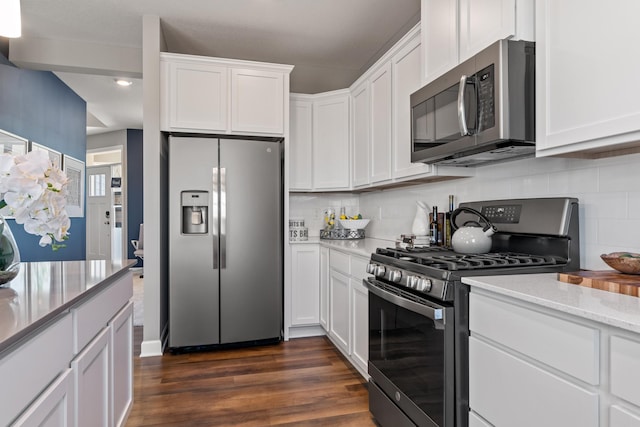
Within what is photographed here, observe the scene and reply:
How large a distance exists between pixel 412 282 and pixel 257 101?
7.68ft

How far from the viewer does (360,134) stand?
11.3 feet

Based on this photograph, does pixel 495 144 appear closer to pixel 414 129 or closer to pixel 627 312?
pixel 414 129

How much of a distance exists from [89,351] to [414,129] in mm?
1932

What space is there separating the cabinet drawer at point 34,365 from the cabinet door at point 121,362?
54 cm

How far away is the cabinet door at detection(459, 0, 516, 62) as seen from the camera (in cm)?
162


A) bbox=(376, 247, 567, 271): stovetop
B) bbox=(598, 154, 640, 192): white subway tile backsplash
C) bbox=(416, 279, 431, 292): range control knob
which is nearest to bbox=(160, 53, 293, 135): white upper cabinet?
bbox=(376, 247, 567, 271): stovetop

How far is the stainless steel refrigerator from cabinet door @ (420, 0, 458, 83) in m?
1.57

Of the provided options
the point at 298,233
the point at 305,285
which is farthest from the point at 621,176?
the point at 298,233

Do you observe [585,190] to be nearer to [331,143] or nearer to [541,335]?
[541,335]

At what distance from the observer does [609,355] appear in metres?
0.95

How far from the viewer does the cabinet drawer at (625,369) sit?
89 cm

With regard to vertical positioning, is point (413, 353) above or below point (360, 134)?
below

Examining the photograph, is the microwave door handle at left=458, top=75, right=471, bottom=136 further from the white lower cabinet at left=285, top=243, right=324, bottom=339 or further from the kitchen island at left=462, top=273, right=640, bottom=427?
the white lower cabinet at left=285, top=243, right=324, bottom=339

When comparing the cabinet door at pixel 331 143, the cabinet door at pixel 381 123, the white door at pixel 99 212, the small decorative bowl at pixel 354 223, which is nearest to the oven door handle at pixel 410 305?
the cabinet door at pixel 381 123
